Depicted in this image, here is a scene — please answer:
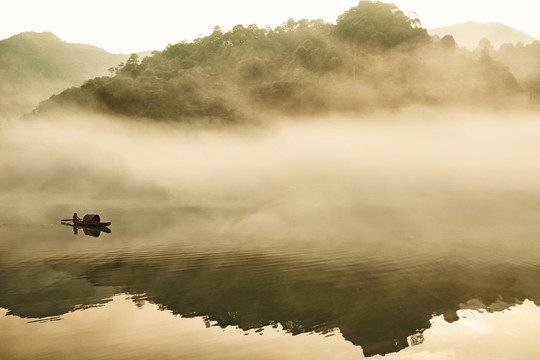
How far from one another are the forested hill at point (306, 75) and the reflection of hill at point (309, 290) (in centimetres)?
11146

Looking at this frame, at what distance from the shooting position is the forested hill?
137 metres

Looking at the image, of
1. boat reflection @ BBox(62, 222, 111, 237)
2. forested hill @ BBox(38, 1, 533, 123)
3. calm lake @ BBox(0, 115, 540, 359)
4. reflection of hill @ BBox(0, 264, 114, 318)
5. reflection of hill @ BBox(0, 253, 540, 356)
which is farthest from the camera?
forested hill @ BBox(38, 1, 533, 123)

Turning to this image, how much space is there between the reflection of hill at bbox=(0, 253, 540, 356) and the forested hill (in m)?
111

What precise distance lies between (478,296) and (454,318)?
19.7 ft

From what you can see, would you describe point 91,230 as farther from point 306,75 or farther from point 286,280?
point 306,75

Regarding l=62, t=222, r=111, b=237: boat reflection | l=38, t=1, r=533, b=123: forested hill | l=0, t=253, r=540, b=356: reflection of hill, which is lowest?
l=0, t=253, r=540, b=356: reflection of hill

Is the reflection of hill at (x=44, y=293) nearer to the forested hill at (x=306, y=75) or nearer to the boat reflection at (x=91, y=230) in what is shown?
the boat reflection at (x=91, y=230)

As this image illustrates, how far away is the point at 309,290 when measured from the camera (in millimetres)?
31141

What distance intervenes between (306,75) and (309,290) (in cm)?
12136

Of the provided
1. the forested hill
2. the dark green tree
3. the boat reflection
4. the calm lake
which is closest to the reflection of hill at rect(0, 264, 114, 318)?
the calm lake

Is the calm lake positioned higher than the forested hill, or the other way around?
the forested hill

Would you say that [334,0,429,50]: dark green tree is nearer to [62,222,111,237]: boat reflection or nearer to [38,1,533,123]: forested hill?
[38,1,533,123]: forested hill

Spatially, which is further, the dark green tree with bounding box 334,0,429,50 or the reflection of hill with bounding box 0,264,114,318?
the dark green tree with bounding box 334,0,429,50

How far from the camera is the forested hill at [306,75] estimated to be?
13662 centimetres
